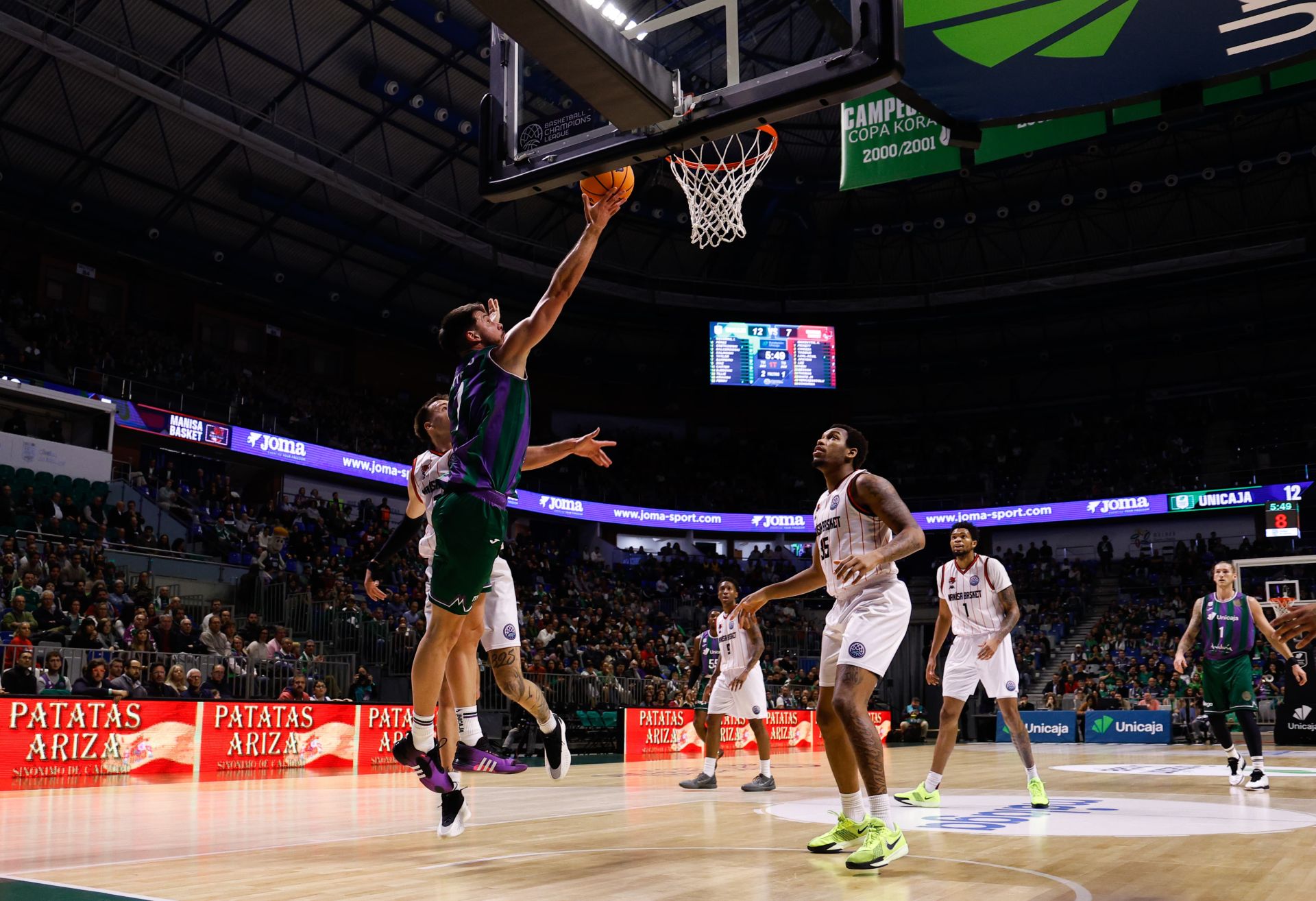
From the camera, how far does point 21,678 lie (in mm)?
12547

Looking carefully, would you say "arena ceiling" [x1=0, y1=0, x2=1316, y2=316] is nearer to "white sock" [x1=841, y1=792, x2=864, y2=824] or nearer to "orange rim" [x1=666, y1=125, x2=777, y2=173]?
"orange rim" [x1=666, y1=125, x2=777, y2=173]

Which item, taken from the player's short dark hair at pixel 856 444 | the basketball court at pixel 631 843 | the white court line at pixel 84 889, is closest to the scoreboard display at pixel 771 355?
the basketball court at pixel 631 843

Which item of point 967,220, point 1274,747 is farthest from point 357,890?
point 967,220

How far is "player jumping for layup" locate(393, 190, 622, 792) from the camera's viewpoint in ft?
18.0

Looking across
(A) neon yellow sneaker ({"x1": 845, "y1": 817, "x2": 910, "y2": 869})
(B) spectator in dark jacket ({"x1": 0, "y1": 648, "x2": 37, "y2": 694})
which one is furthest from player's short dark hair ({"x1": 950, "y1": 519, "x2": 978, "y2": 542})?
(B) spectator in dark jacket ({"x1": 0, "y1": 648, "x2": 37, "y2": 694})

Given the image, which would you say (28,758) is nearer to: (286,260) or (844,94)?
(844,94)

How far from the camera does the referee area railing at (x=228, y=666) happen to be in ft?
45.9

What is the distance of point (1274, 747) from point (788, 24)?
19.1 meters

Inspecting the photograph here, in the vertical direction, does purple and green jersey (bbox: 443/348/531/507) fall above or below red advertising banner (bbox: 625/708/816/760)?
above

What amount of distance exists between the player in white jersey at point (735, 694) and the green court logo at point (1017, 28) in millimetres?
6103

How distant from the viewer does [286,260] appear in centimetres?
3155

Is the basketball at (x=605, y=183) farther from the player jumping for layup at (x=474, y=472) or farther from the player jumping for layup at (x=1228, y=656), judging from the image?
the player jumping for layup at (x=1228, y=656)

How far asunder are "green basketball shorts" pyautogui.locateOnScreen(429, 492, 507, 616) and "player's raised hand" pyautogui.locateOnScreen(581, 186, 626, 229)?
1552mm

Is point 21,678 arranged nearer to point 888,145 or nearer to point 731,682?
point 731,682
